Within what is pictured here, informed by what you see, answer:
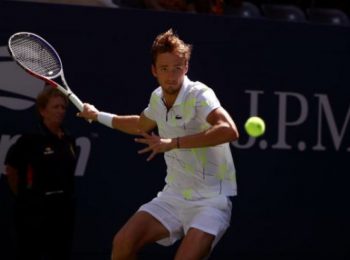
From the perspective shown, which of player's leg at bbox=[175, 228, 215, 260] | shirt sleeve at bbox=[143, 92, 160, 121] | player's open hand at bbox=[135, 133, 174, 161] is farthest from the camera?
shirt sleeve at bbox=[143, 92, 160, 121]

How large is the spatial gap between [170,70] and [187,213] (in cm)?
82

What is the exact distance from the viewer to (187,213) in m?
5.83

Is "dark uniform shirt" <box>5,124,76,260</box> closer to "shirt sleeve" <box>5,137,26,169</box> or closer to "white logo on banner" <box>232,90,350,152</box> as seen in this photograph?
"shirt sleeve" <box>5,137,26,169</box>

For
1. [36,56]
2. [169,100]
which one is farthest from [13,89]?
[169,100]

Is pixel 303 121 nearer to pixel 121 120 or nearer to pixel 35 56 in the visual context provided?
pixel 121 120

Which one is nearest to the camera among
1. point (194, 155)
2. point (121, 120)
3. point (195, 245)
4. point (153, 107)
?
point (195, 245)

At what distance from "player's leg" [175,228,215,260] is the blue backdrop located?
7.67 feet

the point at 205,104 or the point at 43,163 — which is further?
the point at 43,163

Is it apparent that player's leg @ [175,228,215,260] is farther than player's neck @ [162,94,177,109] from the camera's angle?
No

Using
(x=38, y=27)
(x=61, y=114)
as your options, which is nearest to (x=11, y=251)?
(x=61, y=114)

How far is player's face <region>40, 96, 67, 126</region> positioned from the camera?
7207 millimetres

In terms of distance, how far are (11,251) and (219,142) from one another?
2717 millimetres

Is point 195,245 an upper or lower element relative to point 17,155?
lower

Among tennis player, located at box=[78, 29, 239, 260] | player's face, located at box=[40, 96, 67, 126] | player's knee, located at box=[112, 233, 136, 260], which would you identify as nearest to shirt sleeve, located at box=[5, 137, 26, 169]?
player's face, located at box=[40, 96, 67, 126]
